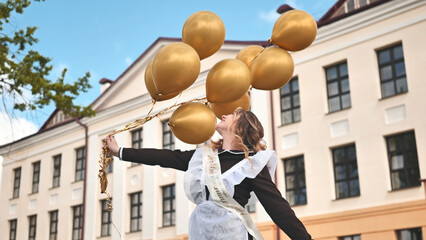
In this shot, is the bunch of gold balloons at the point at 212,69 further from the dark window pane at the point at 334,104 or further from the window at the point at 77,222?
the window at the point at 77,222

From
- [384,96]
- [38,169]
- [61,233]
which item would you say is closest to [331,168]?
[384,96]

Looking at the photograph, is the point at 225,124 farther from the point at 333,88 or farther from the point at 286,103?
the point at 286,103

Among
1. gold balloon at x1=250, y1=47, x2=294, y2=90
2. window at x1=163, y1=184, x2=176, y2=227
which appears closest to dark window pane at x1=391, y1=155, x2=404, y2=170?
window at x1=163, y1=184, x2=176, y2=227

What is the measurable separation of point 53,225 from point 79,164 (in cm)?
272

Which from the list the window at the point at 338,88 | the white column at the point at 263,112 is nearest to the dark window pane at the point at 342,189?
the window at the point at 338,88

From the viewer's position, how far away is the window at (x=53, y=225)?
23.8 meters

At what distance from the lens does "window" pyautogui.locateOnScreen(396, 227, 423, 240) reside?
1391 centimetres

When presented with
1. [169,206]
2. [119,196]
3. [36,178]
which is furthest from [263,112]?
[36,178]

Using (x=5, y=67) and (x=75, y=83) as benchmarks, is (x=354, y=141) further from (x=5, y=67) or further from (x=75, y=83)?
(x=5, y=67)

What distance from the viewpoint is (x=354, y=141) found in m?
15.5

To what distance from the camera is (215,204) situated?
343 cm

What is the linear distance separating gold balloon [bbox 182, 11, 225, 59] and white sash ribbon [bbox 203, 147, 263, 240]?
3.20ft

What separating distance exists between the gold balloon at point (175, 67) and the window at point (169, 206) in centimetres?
1628

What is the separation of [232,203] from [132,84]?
2000cm
